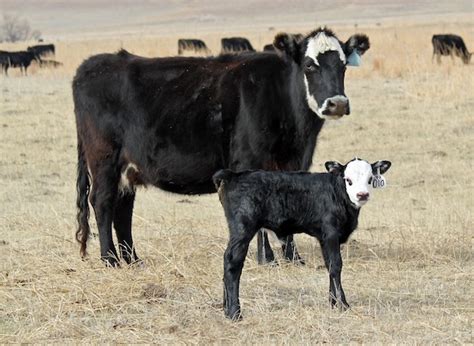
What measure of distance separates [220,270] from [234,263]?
4.90ft

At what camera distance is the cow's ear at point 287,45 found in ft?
28.4

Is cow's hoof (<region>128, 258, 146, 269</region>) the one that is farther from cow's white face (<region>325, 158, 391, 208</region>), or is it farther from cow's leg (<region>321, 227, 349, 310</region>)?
cow's white face (<region>325, 158, 391, 208</region>)

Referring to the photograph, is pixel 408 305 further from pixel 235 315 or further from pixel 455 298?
pixel 235 315

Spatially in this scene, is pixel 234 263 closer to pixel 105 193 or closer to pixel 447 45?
pixel 105 193

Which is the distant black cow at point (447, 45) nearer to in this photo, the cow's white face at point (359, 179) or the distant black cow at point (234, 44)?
the distant black cow at point (234, 44)

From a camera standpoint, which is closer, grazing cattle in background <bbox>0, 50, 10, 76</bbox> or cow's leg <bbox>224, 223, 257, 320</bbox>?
cow's leg <bbox>224, 223, 257, 320</bbox>

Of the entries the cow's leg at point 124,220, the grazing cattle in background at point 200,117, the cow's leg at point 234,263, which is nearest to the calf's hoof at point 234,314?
the cow's leg at point 234,263

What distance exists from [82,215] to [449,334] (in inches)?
151

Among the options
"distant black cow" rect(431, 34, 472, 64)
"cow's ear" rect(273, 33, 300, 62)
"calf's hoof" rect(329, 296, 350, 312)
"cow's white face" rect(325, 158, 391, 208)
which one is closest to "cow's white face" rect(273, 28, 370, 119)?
"cow's ear" rect(273, 33, 300, 62)

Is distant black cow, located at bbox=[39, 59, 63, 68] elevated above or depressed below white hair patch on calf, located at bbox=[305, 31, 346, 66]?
below

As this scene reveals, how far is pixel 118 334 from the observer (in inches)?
252

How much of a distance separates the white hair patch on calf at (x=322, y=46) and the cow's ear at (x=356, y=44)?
213 millimetres

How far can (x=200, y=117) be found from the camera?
8.73 metres

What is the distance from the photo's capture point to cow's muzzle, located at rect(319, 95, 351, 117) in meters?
8.19
